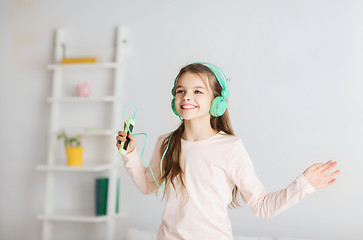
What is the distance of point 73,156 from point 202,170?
1.40m

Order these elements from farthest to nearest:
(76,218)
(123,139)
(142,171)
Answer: (76,218), (142,171), (123,139)

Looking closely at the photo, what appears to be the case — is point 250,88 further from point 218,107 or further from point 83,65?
point 83,65

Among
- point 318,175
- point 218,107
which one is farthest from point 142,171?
point 318,175

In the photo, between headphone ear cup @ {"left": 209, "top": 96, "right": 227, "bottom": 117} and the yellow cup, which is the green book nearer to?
the yellow cup

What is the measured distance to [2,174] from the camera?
10.2 ft

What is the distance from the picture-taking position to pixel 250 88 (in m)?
2.58

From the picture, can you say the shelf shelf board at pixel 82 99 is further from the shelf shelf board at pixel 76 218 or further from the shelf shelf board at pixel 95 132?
the shelf shelf board at pixel 76 218

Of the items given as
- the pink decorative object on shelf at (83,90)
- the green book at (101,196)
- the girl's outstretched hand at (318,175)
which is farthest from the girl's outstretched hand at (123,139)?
the pink decorative object on shelf at (83,90)

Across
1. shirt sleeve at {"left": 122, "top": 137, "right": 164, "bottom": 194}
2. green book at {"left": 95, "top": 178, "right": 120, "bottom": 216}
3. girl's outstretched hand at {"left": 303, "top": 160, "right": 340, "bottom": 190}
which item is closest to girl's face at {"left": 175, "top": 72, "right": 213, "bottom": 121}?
shirt sleeve at {"left": 122, "top": 137, "right": 164, "bottom": 194}

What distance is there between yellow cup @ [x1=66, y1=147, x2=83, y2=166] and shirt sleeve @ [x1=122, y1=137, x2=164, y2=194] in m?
1.12

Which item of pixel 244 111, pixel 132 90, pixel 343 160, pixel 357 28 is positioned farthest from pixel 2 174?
pixel 357 28

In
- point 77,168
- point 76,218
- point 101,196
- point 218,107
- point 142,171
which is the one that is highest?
point 218,107

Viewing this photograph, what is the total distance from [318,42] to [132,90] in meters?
1.21

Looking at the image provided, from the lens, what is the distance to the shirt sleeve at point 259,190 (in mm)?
1458
